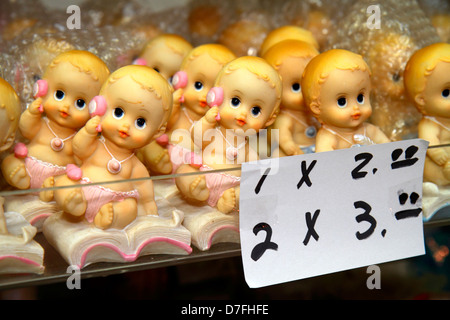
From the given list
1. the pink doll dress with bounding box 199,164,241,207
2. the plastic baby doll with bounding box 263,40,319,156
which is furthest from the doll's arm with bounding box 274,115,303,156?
the pink doll dress with bounding box 199,164,241,207

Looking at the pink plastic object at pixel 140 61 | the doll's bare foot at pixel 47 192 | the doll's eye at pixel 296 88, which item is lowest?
the doll's bare foot at pixel 47 192

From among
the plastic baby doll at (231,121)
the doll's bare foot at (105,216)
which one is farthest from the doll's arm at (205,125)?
the doll's bare foot at (105,216)

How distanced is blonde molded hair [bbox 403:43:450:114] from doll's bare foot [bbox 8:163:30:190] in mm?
699

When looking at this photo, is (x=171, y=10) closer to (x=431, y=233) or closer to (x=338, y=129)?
(x=338, y=129)

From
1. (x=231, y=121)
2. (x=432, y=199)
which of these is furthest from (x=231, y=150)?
(x=432, y=199)

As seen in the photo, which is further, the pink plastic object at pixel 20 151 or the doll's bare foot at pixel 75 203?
the pink plastic object at pixel 20 151

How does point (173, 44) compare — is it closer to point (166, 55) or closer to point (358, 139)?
point (166, 55)

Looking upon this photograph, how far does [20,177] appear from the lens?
965 millimetres

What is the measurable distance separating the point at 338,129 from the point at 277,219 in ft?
0.96

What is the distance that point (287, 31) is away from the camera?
1.26 metres

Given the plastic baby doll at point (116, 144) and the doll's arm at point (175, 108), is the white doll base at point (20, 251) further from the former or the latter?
the doll's arm at point (175, 108)

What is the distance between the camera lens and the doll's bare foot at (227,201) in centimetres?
92

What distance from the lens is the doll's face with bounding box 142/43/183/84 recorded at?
45.8 inches

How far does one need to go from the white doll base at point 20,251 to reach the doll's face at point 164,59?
45cm
